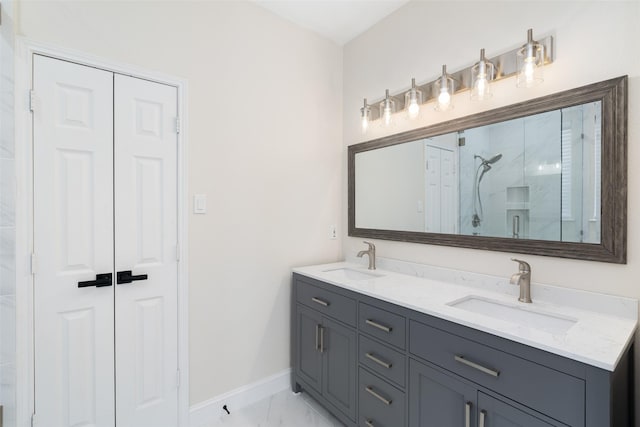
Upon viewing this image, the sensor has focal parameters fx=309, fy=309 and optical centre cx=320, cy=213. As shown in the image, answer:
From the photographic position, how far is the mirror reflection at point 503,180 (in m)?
1.38

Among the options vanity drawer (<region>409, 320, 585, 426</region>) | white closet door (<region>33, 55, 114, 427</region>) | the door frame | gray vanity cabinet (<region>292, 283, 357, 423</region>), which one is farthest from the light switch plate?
vanity drawer (<region>409, 320, 585, 426</region>)

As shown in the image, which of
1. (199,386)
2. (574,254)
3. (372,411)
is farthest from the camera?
(199,386)

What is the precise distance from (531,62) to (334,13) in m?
1.39

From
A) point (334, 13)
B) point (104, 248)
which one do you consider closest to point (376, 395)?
point (104, 248)

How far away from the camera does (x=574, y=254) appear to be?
1.39m

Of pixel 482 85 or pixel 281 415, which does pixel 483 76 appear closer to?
pixel 482 85

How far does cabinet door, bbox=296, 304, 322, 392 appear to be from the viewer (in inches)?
79.3

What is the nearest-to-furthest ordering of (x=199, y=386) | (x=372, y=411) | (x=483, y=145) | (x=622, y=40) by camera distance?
(x=622, y=40) → (x=372, y=411) → (x=483, y=145) → (x=199, y=386)

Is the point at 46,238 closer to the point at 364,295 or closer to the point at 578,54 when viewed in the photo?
the point at 364,295

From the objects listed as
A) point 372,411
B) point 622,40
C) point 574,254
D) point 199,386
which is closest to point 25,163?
point 199,386

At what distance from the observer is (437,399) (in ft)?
4.33

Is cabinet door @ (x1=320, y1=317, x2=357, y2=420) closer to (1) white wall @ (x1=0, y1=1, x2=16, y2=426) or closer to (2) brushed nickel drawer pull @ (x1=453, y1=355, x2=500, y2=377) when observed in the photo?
(2) brushed nickel drawer pull @ (x1=453, y1=355, x2=500, y2=377)

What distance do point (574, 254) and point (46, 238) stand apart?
2458mm

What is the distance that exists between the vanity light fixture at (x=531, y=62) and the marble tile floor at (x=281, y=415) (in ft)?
7.16
